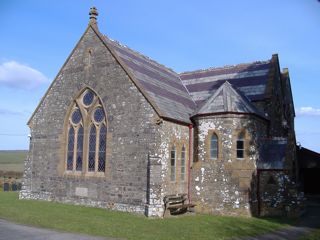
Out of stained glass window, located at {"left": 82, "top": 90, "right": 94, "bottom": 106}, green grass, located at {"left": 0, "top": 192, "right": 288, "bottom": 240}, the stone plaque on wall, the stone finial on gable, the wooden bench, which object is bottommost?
green grass, located at {"left": 0, "top": 192, "right": 288, "bottom": 240}

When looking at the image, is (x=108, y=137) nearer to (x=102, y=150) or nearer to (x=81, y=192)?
(x=102, y=150)

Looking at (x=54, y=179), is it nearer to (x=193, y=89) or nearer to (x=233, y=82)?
(x=193, y=89)

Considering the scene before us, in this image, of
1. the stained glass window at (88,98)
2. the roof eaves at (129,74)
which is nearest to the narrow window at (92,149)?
the stained glass window at (88,98)

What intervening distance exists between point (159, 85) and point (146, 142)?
5150mm

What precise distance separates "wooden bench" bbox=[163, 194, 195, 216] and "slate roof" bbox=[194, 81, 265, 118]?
517 centimetres

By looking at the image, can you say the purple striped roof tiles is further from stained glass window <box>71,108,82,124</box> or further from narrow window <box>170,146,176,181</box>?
stained glass window <box>71,108,82,124</box>

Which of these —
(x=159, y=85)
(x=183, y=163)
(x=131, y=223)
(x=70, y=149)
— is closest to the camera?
(x=131, y=223)

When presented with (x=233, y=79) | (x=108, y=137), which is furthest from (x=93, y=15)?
(x=233, y=79)

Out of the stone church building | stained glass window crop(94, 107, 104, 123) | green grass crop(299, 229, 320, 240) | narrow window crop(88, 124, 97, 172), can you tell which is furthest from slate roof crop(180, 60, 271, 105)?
green grass crop(299, 229, 320, 240)

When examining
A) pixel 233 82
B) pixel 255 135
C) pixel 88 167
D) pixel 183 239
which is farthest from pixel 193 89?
pixel 183 239

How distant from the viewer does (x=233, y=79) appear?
27625 mm

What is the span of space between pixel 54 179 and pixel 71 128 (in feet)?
11.4

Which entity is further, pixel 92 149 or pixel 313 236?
pixel 92 149

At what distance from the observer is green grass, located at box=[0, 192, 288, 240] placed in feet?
46.6
